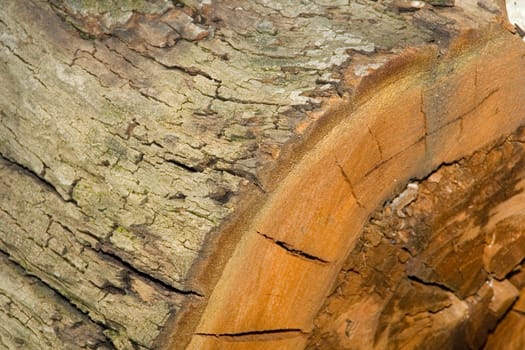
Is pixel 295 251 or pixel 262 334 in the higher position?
pixel 295 251

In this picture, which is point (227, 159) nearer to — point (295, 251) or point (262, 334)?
point (295, 251)

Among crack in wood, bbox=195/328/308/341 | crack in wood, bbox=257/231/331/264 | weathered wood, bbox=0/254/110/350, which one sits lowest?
weathered wood, bbox=0/254/110/350

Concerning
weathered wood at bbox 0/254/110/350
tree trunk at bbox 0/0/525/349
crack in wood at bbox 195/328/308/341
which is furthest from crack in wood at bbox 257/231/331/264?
weathered wood at bbox 0/254/110/350

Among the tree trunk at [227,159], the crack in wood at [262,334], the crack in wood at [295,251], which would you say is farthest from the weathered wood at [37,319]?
the crack in wood at [295,251]

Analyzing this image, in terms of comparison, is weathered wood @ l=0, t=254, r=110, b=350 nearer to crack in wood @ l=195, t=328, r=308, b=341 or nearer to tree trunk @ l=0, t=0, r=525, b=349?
tree trunk @ l=0, t=0, r=525, b=349

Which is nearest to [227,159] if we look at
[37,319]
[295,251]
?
[295,251]

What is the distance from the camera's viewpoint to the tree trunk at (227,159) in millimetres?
1281

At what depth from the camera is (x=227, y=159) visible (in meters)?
1.28

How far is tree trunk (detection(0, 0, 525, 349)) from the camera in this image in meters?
1.28

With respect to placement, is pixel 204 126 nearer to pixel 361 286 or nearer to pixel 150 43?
pixel 150 43

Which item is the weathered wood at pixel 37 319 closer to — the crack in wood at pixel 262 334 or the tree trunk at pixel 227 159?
the tree trunk at pixel 227 159

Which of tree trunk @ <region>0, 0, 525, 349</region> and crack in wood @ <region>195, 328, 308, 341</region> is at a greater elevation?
tree trunk @ <region>0, 0, 525, 349</region>

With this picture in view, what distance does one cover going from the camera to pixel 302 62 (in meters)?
1.39

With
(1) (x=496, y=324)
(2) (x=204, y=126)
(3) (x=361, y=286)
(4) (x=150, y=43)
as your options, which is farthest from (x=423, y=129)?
(1) (x=496, y=324)
